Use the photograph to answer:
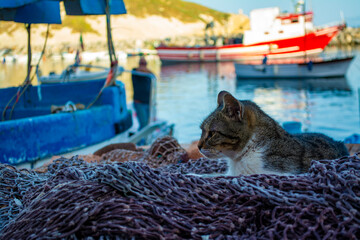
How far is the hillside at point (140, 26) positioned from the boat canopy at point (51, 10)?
84801 millimetres

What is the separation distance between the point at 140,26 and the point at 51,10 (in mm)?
118849

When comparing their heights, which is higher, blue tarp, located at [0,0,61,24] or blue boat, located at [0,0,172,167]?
blue tarp, located at [0,0,61,24]

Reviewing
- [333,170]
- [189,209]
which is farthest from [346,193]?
[189,209]

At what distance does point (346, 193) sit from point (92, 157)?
420 cm

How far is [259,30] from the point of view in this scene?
45812 mm

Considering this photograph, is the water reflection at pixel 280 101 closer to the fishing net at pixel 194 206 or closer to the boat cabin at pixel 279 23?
the fishing net at pixel 194 206

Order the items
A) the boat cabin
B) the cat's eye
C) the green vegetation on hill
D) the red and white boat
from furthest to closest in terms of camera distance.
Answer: the green vegetation on hill → the red and white boat → the boat cabin → the cat's eye

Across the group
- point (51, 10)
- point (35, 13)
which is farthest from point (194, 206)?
point (51, 10)

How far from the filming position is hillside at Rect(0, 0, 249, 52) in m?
101

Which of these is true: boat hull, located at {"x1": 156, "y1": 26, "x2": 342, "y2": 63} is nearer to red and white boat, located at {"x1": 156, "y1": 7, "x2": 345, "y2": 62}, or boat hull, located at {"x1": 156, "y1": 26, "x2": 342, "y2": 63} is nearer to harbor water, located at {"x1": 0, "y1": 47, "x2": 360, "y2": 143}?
red and white boat, located at {"x1": 156, "y1": 7, "x2": 345, "y2": 62}

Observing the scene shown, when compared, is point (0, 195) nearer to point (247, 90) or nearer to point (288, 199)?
point (288, 199)

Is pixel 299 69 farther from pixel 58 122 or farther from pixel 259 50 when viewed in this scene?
pixel 58 122

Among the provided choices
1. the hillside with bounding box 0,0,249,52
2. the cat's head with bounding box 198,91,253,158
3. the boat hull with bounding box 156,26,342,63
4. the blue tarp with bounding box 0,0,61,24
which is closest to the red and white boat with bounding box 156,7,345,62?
the boat hull with bounding box 156,26,342,63

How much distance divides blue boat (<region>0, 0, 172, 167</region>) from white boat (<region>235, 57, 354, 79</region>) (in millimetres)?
21401
